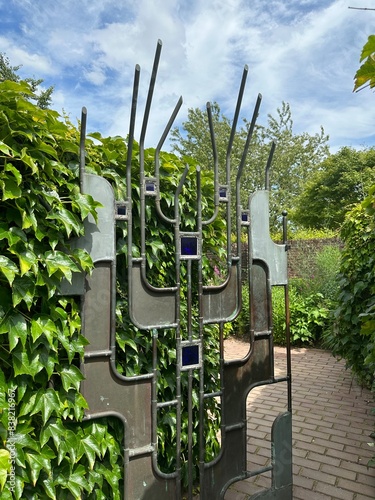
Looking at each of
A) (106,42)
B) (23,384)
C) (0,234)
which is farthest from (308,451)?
(106,42)

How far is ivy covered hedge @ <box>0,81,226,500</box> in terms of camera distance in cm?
119

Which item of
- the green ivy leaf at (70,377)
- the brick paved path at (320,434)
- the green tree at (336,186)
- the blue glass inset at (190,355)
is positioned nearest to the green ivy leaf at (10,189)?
the green ivy leaf at (70,377)

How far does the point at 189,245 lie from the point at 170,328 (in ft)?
1.35

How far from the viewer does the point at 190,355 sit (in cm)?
167

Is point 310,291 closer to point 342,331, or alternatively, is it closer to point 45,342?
point 342,331

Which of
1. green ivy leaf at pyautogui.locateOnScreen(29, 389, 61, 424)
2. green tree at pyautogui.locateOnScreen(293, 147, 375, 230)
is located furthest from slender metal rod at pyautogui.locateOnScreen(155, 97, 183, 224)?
green tree at pyautogui.locateOnScreen(293, 147, 375, 230)

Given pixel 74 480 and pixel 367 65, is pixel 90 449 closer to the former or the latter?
pixel 74 480

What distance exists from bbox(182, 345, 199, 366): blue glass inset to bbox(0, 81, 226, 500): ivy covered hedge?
258 mm

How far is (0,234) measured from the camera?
1138mm

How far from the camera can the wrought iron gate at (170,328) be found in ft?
4.81

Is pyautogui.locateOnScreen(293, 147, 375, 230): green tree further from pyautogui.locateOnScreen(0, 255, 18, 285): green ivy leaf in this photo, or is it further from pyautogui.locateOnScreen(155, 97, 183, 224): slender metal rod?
pyautogui.locateOnScreen(0, 255, 18, 285): green ivy leaf

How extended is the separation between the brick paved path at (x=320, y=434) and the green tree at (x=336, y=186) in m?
13.0

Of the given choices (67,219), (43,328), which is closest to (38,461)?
(43,328)

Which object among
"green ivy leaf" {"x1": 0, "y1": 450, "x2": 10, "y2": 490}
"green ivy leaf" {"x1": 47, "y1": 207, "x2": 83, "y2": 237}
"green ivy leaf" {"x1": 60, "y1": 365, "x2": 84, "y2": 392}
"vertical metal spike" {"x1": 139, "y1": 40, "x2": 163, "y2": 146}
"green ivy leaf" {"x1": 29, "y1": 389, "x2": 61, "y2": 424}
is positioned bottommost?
"green ivy leaf" {"x1": 0, "y1": 450, "x2": 10, "y2": 490}
